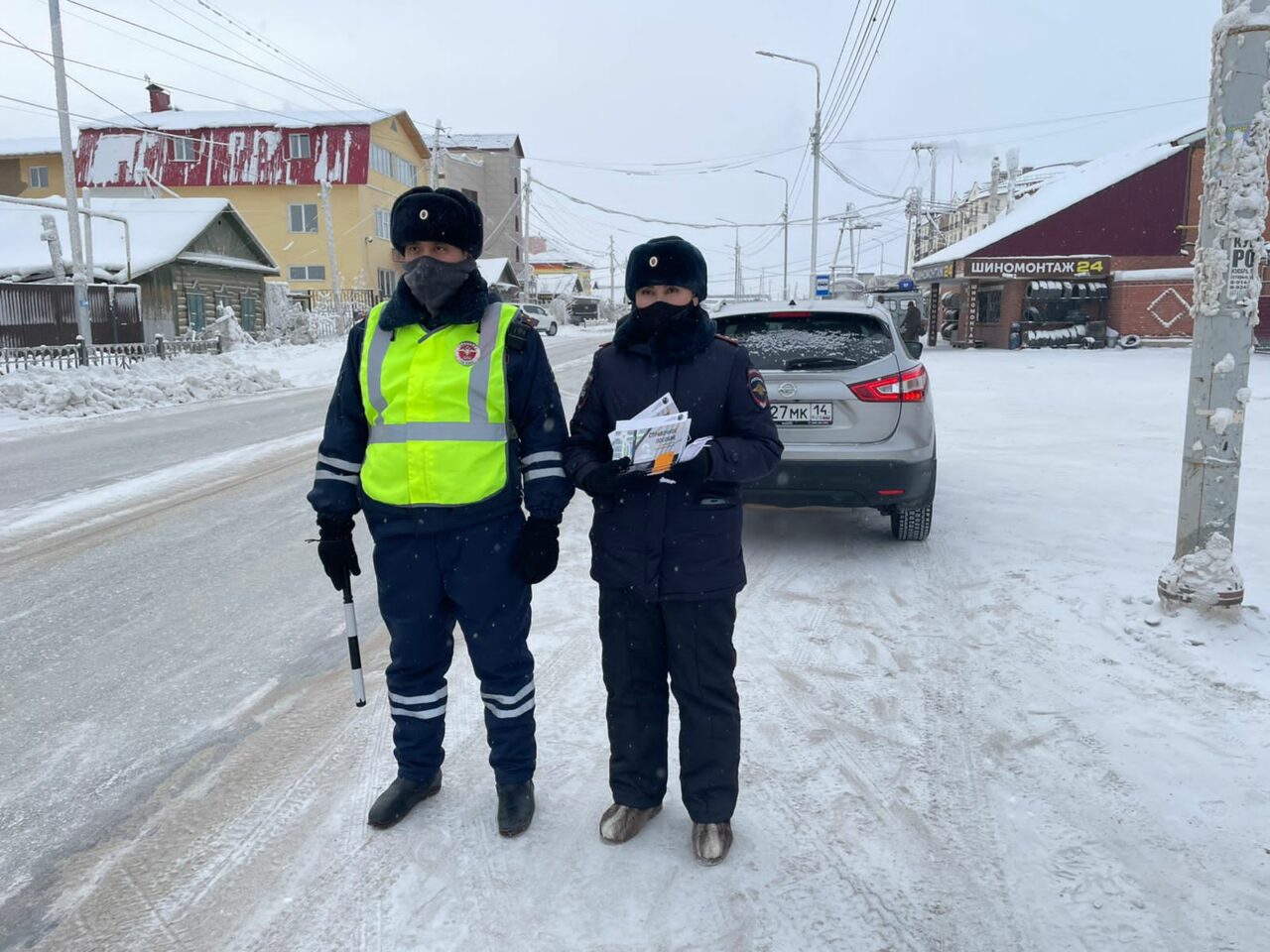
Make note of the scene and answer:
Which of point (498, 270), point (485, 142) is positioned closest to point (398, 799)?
point (498, 270)

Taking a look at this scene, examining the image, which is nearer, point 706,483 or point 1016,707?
point 706,483

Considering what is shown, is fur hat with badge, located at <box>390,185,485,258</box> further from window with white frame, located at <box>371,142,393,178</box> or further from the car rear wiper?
window with white frame, located at <box>371,142,393,178</box>

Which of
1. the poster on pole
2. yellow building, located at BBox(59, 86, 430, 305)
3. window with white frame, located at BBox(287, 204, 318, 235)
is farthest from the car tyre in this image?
window with white frame, located at BBox(287, 204, 318, 235)

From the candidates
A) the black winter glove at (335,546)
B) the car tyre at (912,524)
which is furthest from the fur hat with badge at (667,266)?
the car tyre at (912,524)

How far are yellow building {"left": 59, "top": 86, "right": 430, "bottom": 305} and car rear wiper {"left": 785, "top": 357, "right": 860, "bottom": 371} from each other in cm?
4172

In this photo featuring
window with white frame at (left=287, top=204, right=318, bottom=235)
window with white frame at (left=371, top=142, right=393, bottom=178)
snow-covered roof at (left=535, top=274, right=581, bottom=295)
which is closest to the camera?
window with white frame at (left=371, top=142, right=393, bottom=178)

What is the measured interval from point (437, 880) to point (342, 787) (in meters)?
0.69

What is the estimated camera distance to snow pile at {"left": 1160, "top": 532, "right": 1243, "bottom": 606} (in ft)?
14.2

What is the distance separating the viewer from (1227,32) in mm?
4148

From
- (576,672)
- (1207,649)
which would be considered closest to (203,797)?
(576,672)

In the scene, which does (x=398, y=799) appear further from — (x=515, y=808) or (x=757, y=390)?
(x=757, y=390)

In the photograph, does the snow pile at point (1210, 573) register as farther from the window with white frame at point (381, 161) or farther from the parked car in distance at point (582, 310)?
the parked car in distance at point (582, 310)

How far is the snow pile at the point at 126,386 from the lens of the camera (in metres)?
14.5

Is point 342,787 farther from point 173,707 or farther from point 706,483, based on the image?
point 706,483
